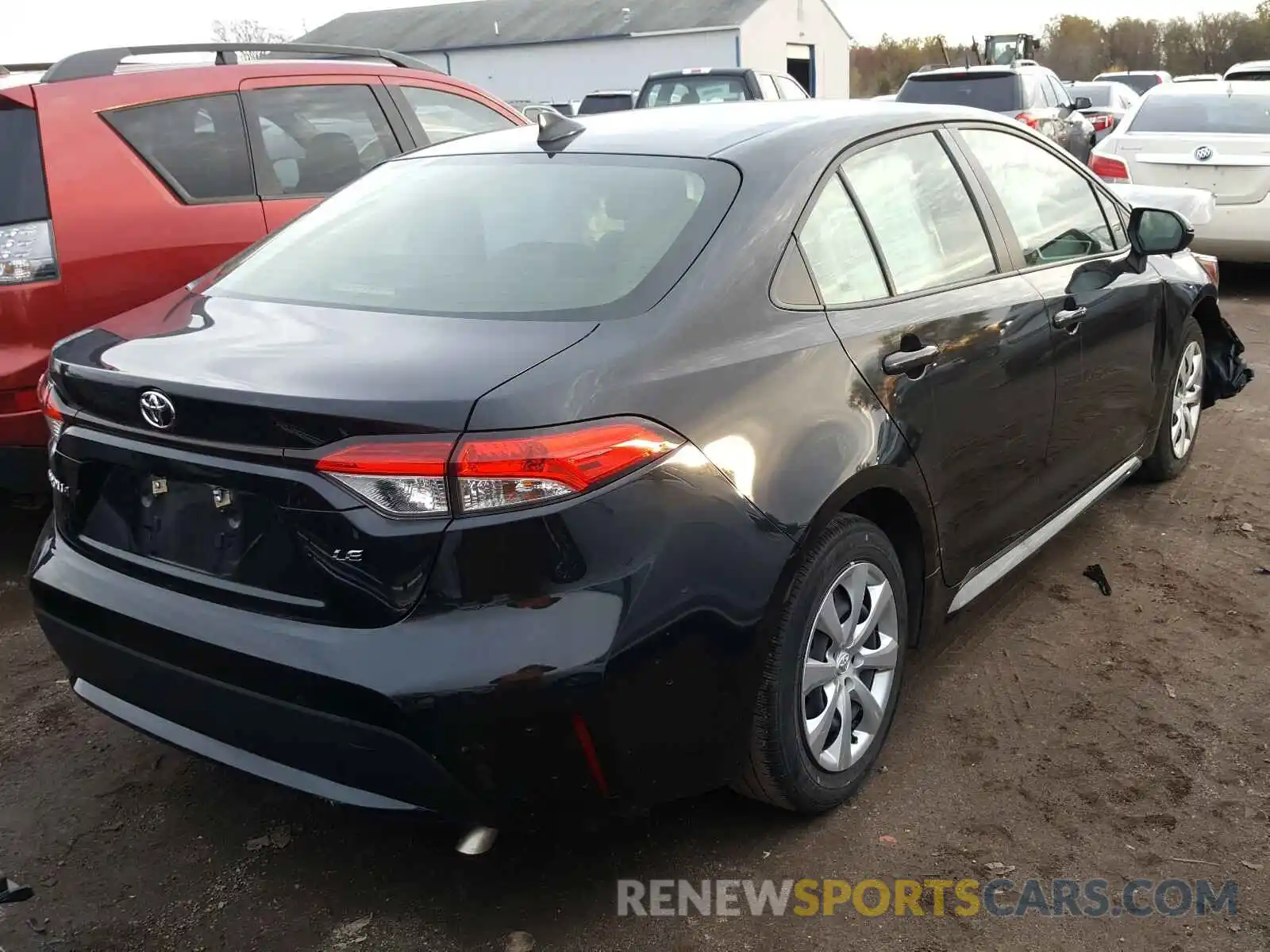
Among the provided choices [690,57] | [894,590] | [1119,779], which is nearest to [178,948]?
[894,590]

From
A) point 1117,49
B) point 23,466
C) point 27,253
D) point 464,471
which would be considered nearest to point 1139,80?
point 27,253

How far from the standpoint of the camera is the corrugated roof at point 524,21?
4291cm

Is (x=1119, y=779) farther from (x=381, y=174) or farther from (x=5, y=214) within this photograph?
(x=5, y=214)

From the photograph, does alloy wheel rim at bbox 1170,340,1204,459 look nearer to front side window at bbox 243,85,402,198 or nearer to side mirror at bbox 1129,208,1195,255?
side mirror at bbox 1129,208,1195,255

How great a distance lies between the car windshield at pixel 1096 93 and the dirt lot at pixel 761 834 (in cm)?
2027

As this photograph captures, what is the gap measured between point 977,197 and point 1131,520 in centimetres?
188

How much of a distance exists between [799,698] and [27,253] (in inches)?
121

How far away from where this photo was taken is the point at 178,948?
2395 mm

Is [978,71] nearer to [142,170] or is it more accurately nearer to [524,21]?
[142,170]

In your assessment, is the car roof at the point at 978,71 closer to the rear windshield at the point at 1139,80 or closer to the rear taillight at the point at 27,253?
the rear taillight at the point at 27,253

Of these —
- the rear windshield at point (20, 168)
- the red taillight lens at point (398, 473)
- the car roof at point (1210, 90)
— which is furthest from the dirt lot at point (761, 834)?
the car roof at point (1210, 90)

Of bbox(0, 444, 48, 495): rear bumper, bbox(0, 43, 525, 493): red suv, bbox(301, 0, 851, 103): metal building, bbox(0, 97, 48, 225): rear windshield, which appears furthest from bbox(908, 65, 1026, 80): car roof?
bbox(301, 0, 851, 103): metal building

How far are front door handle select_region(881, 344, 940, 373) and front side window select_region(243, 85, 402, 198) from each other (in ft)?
8.79

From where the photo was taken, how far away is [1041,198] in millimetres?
3779
